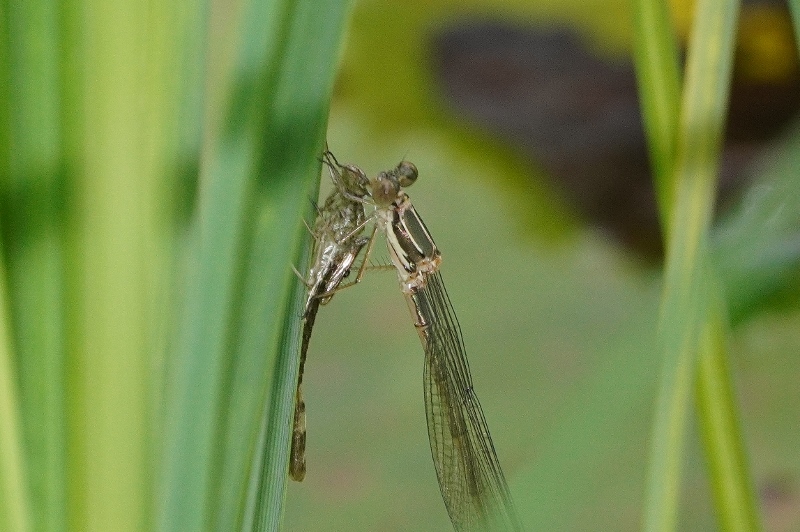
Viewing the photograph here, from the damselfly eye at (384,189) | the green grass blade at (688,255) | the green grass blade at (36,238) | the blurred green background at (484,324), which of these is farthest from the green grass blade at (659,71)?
the blurred green background at (484,324)

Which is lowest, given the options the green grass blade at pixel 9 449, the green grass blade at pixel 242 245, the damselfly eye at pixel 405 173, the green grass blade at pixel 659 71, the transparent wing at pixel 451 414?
the transparent wing at pixel 451 414

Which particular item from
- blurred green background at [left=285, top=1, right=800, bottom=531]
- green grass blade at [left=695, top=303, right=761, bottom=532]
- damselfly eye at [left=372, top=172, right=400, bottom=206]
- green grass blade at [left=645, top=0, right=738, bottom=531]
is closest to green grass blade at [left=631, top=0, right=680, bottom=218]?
green grass blade at [left=645, top=0, right=738, bottom=531]

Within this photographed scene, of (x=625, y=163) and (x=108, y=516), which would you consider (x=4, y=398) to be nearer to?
(x=108, y=516)

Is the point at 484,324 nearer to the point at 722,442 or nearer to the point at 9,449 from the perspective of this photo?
the point at 722,442

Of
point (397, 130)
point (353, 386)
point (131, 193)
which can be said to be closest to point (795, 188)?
point (131, 193)

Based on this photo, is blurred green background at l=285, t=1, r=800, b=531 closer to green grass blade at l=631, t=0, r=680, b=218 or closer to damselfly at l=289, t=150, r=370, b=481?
damselfly at l=289, t=150, r=370, b=481

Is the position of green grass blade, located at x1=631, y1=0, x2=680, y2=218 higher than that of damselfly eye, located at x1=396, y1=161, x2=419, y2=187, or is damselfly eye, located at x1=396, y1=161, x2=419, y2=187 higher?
green grass blade, located at x1=631, y1=0, x2=680, y2=218

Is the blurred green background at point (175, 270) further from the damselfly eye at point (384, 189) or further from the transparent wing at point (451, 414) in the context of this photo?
the transparent wing at point (451, 414)
